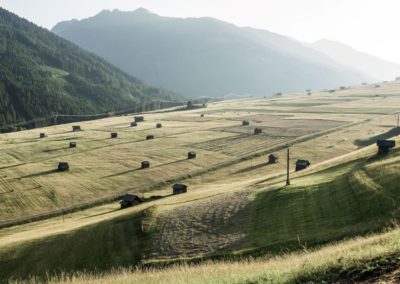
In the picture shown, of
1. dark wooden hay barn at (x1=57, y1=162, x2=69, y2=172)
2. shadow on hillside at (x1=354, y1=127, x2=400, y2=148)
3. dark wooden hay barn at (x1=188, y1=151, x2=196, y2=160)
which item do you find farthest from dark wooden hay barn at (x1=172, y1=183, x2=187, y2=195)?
shadow on hillside at (x1=354, y1=127, x2=400, y2=148)

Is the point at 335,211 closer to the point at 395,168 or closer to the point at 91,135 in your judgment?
the point at 395,168

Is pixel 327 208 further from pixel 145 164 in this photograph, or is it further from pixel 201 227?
pixel 145 164

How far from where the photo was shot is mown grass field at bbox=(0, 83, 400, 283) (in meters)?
41.9

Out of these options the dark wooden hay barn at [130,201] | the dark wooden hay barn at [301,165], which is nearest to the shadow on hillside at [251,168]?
the dark wooden hay barn at [301,165]

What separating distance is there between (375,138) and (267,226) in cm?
9352

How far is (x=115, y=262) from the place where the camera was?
1746 inches

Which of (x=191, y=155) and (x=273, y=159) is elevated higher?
(x=191, y=155)

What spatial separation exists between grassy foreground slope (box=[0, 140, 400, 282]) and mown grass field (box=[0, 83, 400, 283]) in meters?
0.14

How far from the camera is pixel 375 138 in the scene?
125188 millimetres

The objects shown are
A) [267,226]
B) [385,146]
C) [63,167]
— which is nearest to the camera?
[267,226]

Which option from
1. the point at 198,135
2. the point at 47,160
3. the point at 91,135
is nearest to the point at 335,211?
the point at 47,160

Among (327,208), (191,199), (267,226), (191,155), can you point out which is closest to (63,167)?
(191,155)

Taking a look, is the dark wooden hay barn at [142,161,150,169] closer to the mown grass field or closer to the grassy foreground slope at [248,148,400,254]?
the mown grass field

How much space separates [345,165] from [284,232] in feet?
93.0
